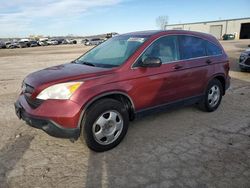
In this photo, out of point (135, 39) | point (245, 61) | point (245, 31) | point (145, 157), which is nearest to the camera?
point (145, 157)

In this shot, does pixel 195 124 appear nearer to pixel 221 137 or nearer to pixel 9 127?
pixel 221 137

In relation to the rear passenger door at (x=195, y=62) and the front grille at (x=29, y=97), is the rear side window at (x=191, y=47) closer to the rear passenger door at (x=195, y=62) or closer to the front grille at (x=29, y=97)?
the rear passenger door at (x=195, y=62)

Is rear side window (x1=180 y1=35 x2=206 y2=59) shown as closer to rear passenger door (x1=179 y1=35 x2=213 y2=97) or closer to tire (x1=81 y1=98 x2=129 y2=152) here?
rear passenger door (x1=179 y1=35 x2=213 y2=97)

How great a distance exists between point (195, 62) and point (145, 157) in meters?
2.31

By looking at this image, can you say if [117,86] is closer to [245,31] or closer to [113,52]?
[113,52]

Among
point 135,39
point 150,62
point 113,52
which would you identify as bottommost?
point 150,62

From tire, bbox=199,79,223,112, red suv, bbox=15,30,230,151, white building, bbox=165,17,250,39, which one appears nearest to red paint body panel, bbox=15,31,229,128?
red suv, bbox=15,30,230,151

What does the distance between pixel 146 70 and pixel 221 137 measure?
170 cm

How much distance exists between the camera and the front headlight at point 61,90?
3.57 metres

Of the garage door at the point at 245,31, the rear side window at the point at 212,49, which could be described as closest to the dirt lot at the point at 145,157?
the rear side window at the point at 212,49

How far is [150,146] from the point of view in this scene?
161 inches

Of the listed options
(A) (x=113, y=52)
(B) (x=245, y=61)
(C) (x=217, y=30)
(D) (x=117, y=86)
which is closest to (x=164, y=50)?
(A) (x=113, y=52)

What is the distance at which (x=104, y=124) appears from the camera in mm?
3877

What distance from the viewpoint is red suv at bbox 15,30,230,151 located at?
3.60 m
